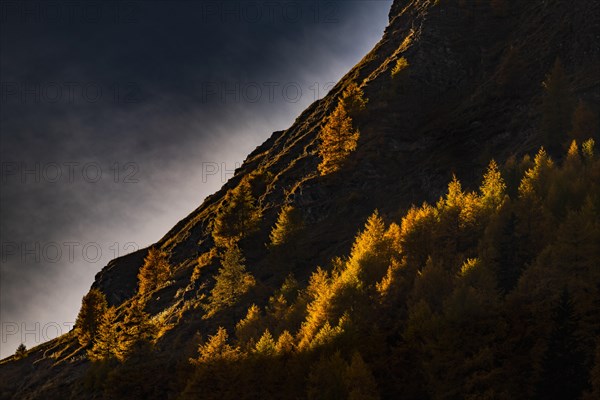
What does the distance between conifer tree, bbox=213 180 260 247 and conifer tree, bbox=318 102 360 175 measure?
17.4 meters

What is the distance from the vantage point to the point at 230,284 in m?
80.8

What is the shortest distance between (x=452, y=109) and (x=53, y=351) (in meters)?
97.6

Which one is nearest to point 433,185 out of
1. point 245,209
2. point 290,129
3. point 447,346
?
point 245,209

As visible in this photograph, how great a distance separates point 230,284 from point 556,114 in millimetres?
55703

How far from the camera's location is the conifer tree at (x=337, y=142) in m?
106

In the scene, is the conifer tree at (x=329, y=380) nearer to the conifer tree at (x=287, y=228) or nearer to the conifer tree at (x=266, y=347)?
the conifer tree at (x=266, y=347)

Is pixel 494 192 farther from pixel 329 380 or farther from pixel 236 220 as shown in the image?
pixel 236 220

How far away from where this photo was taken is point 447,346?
44.0m

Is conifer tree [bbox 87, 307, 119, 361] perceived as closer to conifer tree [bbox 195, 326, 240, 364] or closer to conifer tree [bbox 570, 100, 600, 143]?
conifer tree [bbox 195, 326, 240, 364]

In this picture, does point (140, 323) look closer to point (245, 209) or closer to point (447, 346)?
point (245, 209)

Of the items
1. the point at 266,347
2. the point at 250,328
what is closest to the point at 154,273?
the point at 250,328

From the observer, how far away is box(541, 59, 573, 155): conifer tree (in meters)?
78.9

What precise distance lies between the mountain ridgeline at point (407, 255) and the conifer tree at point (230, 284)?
1.01 ft

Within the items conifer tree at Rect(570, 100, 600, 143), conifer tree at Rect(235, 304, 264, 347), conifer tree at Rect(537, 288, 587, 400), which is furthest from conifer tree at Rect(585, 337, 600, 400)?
conifer tree at Rect(570, 100, 600, 143)
